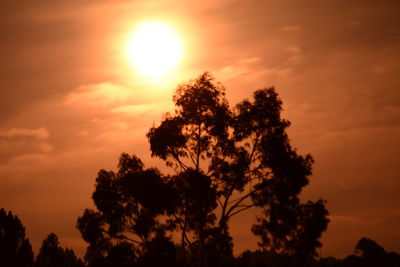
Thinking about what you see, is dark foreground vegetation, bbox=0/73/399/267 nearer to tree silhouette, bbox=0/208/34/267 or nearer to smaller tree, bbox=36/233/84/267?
tree silhouette, bbox=0/208/34/267

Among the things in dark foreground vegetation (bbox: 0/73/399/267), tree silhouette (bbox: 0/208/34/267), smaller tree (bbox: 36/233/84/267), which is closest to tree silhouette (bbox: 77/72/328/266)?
dark foreground vegetation (bbox: 0/73/399/267)

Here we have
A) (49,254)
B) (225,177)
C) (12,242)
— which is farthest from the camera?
(49,254)

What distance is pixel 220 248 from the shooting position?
4588 cm

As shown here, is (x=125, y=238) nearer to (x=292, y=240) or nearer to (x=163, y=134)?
(x=163, y=134)

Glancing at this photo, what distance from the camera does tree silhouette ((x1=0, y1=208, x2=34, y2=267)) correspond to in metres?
105

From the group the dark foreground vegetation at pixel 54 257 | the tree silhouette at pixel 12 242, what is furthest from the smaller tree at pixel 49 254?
the tree silhouette at pixel 12 242

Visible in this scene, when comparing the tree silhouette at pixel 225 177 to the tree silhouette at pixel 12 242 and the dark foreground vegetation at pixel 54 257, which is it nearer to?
the dark foreground vegetation at pixel 54 257

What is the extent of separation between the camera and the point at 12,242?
4301 inches

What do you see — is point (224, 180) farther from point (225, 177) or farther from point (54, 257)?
point (54, 257)

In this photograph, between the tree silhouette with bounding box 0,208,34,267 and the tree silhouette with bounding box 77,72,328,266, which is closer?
the tree silhouette with bounding box 77,72,328,266

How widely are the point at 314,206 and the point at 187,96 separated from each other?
1365 cm

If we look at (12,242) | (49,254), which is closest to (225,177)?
(12,242)

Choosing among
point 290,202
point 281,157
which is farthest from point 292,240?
point 281,157

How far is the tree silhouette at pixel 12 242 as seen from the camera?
10538 cm
